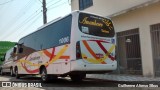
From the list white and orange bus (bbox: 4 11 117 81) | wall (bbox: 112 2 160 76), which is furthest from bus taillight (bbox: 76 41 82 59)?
wall (bbox: 112 2 160 76)

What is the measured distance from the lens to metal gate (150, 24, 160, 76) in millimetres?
14859

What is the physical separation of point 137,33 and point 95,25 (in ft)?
15.5

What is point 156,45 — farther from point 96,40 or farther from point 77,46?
point 77,46

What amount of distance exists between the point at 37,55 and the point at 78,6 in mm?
8363

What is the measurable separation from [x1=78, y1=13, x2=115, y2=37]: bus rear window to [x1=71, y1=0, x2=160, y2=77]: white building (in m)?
3.06

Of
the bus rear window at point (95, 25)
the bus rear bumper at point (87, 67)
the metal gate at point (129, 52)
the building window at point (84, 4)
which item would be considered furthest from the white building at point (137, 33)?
the bus rear bumper at point (87, 67)

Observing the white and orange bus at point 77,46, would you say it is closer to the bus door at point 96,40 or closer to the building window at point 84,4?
the bus door at point 96,40

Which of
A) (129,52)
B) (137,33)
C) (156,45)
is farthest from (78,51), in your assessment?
(129,52)

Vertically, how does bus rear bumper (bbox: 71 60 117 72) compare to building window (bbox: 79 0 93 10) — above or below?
below

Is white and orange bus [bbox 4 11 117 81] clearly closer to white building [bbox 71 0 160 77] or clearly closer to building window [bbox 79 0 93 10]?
white building [bbox 71 0 160 77]

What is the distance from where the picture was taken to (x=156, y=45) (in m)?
15.1

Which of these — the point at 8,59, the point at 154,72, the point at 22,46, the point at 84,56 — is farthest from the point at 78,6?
the point at 84,56

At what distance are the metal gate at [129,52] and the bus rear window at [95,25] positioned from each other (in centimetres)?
388

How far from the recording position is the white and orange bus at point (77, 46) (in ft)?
38.3
